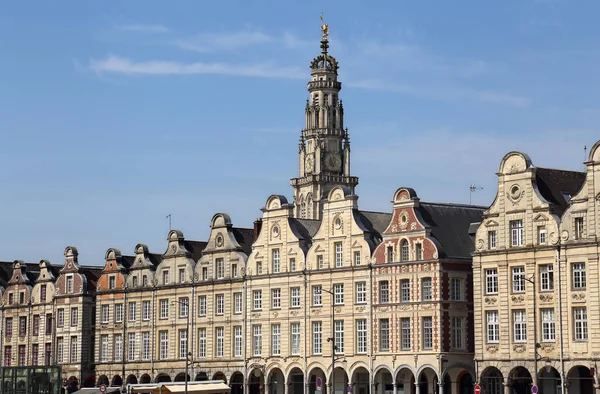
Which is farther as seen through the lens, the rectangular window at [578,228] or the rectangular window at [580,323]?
the rectangular window at [578,228]

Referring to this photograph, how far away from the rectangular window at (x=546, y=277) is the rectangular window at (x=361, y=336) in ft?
53.3

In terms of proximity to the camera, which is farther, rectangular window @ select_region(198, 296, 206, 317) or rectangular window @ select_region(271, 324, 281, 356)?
rectangular window @ select_region(198, 296, 206, 317)

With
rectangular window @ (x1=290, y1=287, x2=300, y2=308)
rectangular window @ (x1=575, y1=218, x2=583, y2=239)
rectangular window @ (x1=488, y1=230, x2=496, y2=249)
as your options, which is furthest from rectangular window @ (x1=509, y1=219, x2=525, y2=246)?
rectangular window @ (x1=290, y1=287, x2=300, y2=308)

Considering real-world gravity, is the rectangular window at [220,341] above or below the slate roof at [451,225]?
below

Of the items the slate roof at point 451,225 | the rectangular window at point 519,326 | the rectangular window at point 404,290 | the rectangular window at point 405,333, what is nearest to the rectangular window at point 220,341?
the rectangular window at point 405,333

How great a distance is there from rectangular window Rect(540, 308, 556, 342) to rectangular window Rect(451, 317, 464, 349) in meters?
8.51

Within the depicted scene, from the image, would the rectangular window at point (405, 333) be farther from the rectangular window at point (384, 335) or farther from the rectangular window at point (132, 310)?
the rectangular window at point (132, 310)

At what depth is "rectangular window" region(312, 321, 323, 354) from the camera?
100938 mm

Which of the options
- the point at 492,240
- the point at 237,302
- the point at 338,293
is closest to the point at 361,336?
the point at 338,293

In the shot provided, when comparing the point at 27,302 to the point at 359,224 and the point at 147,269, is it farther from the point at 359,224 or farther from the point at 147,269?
the point at 359,224

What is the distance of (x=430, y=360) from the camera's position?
92062 mm

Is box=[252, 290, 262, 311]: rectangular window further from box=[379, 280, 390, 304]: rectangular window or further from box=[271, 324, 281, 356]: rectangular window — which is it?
box=[379, 280, 390, 304]: rectangular window

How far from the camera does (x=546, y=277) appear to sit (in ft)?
280

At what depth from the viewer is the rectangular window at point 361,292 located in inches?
3851
